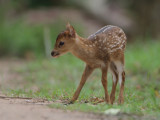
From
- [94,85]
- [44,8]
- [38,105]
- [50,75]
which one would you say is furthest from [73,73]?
[44,8]

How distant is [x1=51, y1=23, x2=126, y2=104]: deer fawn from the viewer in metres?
6.43

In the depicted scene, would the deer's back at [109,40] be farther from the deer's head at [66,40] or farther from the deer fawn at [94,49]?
the deer's head at [66,40]

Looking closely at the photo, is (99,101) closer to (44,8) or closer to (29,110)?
(29,110)

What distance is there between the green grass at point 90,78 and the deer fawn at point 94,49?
0.55m

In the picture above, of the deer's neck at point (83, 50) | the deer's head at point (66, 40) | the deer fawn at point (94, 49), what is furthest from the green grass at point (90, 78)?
the deer's head at point (66, 40)

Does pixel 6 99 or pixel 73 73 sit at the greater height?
pixel 73 73

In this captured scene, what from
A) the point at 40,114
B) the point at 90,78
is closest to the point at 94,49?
the point at 40,114

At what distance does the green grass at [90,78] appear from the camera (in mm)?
7348

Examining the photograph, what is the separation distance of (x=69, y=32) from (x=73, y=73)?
538cm

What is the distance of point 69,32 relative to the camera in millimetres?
6398

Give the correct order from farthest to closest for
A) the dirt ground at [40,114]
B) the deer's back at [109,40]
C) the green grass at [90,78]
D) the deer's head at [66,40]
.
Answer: the green grass at [90,78] → the deer's back at [109,40] → the deer's head at [66,40] → the dirt ground at [40,114]

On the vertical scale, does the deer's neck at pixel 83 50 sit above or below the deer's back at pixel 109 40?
below

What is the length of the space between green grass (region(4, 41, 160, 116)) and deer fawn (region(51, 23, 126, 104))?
55 cm

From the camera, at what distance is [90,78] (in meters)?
11.0
